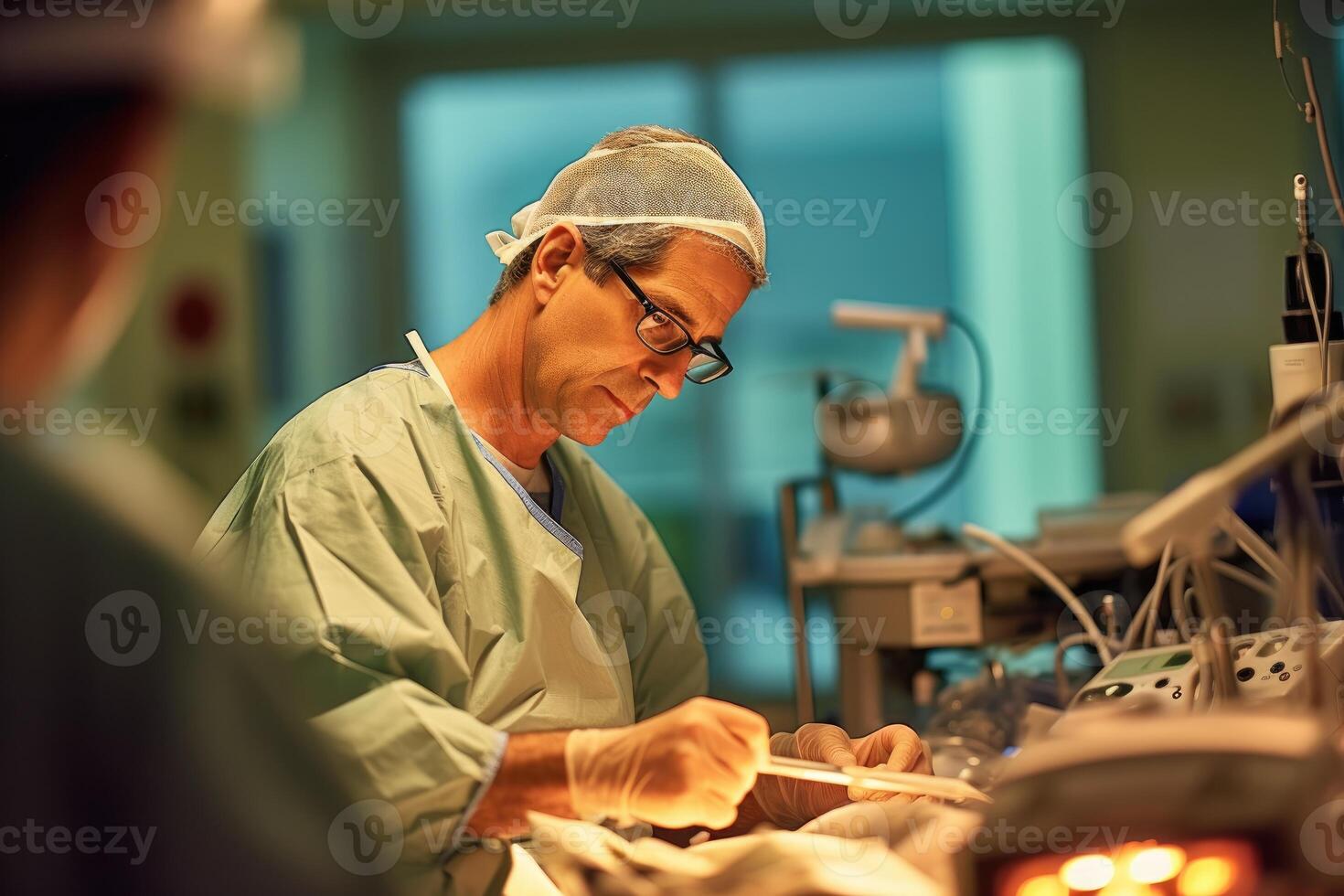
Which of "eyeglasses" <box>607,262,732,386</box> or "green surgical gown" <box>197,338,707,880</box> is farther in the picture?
"eyeglasses" <box>607,262,732,386</box>

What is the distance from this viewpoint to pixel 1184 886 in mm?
779

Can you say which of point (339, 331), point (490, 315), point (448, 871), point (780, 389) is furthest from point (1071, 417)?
point (448, 871)

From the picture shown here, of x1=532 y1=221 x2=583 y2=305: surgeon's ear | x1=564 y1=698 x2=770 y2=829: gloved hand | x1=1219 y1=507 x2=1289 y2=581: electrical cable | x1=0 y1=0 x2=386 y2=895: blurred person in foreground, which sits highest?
x1=532 y1=221 x2=583 y2=305: surgeon's ear

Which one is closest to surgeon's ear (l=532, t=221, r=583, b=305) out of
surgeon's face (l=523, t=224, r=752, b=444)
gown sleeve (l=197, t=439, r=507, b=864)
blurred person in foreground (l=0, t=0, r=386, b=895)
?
surgeon's face (l=523, t=224, r=752, b=444)

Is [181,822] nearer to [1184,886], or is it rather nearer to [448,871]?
[1184,886]

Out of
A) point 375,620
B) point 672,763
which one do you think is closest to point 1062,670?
point 672,763

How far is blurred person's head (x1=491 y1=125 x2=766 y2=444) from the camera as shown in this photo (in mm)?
1553

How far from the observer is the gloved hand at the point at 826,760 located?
1.46 metres

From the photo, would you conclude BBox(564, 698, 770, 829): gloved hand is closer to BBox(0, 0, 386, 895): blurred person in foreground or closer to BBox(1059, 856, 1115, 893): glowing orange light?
BBox(1059, 856, 1115, 893): glowing orange light

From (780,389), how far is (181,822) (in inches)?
186

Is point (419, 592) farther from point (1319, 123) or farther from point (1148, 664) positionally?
point (1319, 123)

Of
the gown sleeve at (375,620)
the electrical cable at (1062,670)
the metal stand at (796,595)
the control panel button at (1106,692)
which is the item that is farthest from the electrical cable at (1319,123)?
the metal stand at (796,595)

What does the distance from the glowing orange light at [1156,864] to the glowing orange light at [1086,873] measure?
1 centimetres

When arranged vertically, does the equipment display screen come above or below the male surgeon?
below
